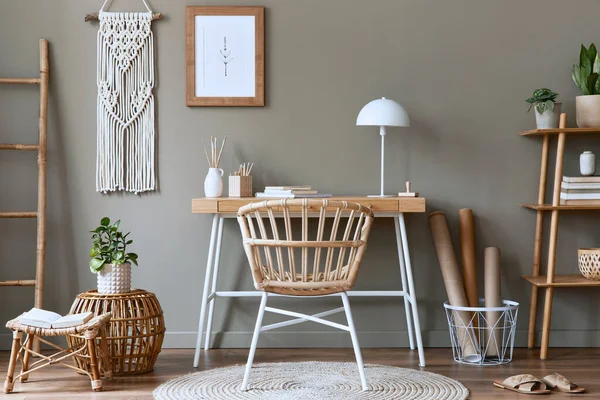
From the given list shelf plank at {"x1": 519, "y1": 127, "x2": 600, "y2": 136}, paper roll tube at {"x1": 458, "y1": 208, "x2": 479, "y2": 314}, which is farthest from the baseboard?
shelf plank at {"x1": 519, "y1": 127, "x2": 600, "y2": 136}

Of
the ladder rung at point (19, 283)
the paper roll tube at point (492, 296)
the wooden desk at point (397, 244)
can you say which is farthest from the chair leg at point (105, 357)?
the paper roll tube at point (492, 296)

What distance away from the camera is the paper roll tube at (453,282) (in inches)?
146

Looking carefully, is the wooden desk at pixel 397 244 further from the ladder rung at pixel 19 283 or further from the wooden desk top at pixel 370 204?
the ladder rung at pixel 19 283

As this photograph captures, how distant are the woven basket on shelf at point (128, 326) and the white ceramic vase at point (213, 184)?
629mm

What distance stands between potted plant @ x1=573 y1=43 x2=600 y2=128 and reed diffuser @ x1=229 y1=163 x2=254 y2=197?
175 centimetres

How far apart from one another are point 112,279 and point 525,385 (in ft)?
6.08

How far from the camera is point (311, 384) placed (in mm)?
3199

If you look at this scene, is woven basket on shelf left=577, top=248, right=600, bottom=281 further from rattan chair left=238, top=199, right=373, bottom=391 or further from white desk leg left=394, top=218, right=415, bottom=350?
rattan chair left=238, top=199, right=373, bottom=391

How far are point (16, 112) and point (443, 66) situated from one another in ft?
7.58

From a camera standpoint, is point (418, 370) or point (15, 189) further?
point (15, 189)

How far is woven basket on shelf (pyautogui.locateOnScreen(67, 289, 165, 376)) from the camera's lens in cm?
333

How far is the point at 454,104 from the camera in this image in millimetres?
4047

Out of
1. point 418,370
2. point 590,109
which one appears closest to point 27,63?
point 418,370

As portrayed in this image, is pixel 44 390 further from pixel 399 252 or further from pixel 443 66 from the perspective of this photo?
pixel 443 66
